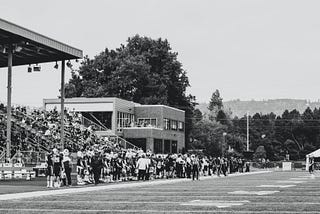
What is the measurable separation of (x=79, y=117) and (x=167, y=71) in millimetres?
31947

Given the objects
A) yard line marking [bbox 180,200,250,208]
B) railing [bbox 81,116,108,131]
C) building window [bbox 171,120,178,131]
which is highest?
building window [bbox 171,120,178,131]

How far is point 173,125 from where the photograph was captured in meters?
78.6

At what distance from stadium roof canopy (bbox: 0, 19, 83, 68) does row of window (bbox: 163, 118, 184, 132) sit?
2991 centimetres

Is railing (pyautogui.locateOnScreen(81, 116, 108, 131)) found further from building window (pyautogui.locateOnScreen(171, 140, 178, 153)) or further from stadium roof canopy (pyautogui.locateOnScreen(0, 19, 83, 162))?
stadium roof canopy (pyautogui.locateOnScreen(0, 19, 83, 162))

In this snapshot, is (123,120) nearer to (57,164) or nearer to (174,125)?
(174,125)

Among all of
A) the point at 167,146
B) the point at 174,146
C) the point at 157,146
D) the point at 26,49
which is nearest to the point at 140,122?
the point at 167,146

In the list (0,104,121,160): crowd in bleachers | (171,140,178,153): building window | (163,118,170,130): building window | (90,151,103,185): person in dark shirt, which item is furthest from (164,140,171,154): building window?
(90,151,103,185): person in dark shirt

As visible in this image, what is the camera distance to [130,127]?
2773 inches

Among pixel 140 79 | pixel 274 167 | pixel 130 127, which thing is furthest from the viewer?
pixel 274 167

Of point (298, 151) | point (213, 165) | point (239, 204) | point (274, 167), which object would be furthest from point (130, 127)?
point (298, 151)

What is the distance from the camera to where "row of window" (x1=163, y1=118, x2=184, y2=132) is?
248ft

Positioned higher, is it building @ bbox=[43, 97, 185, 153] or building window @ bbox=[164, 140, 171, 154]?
building @ bbox=[43, 97, 185, 153]

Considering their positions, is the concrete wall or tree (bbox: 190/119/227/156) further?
tree (bbox: 190/119/227/156)

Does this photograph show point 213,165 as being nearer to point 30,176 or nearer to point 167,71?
point 30,176
